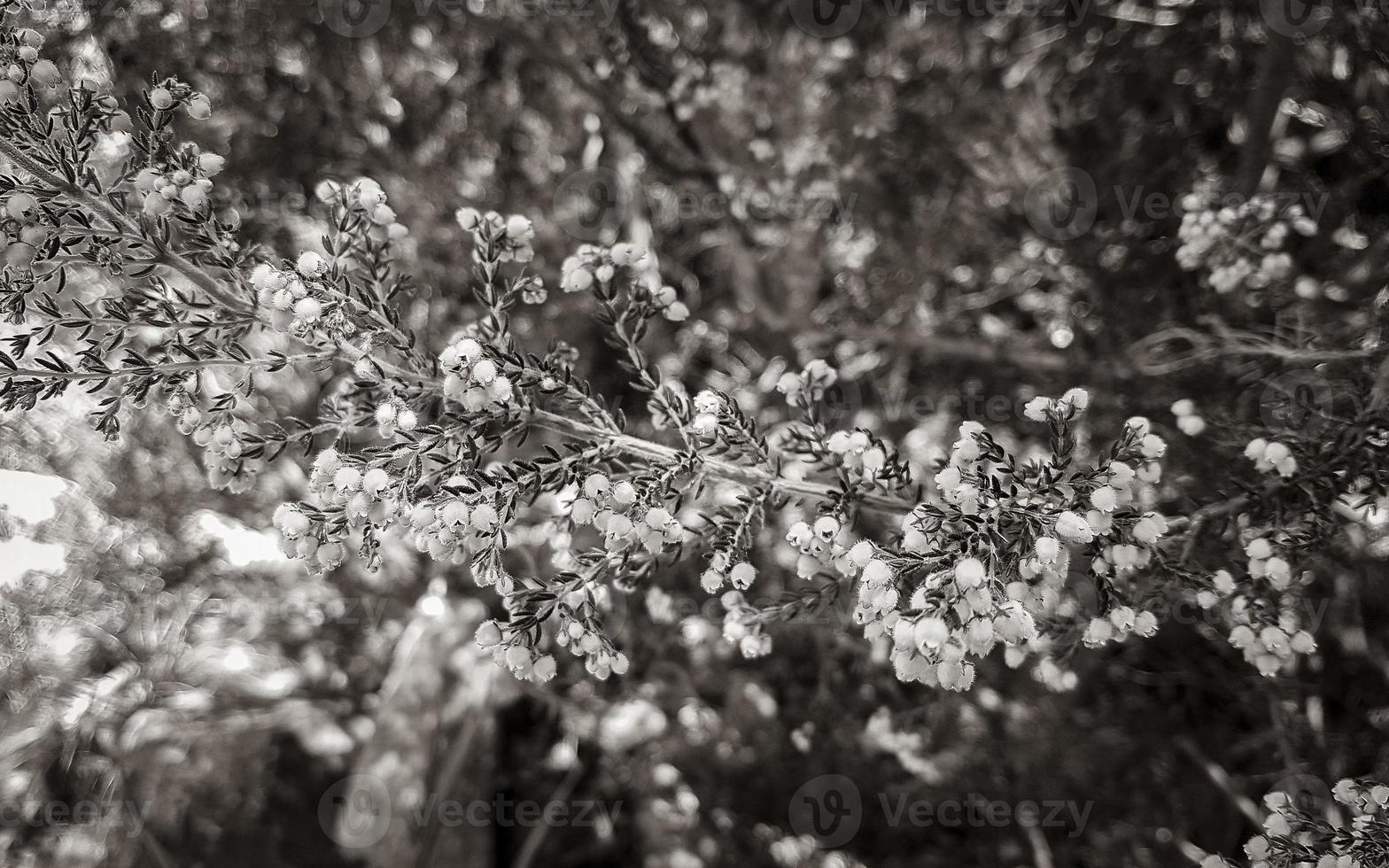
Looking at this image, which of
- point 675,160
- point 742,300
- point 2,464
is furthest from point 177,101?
point 742,300

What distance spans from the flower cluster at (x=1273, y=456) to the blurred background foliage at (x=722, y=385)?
1.07m

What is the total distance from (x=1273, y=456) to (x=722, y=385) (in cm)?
315

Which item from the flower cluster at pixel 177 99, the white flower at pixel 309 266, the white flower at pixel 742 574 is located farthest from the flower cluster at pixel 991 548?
the flower cluster at pixel 177 99

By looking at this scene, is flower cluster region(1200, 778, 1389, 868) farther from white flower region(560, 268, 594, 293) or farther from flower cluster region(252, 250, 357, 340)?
flower cluster region(252, 250, 357, 340)

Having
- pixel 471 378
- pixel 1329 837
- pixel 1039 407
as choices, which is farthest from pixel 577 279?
pixel 1329 837

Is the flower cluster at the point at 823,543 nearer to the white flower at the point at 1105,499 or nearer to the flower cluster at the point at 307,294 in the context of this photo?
the white flower at the point at 1105,499

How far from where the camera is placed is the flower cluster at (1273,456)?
2025 mm

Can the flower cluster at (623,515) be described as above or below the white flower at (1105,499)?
below

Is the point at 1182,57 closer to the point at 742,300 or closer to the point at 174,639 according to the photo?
the point at 742,300

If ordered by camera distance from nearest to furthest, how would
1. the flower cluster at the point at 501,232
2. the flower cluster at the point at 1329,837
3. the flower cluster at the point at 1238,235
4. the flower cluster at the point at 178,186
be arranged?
1. the flower cluster at the point at 178,186
2. the flower cluster at the point at 1329,837
3. the flower cluster at the point at 501,232
4. the flower cluster at the point at 1238,235

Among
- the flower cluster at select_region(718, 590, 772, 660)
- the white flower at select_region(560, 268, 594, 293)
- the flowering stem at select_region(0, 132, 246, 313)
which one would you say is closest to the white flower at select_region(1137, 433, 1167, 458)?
the flower cluster at select_region(718, 590, 772, 660)

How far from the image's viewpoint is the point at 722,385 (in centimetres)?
482

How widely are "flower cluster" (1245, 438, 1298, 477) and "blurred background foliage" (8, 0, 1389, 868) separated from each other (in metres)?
1.07

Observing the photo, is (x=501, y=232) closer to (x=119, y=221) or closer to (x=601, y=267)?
(x=601, y=267)
